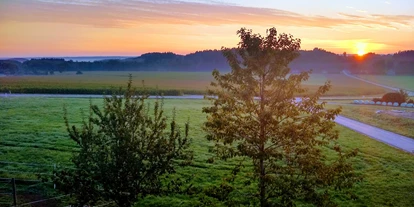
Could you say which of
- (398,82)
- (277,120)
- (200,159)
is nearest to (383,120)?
(200,159)

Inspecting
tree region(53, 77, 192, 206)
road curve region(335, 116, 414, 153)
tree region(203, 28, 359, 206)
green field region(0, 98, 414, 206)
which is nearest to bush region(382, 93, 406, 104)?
road curve region(335, 116, 414, 153)

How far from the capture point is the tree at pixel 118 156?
12.0m

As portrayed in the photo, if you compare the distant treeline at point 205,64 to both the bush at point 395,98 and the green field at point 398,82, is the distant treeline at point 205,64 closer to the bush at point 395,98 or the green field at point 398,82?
the green field at point 398,82

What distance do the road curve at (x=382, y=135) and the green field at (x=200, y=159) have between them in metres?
1.17

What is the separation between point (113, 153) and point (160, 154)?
1.59m

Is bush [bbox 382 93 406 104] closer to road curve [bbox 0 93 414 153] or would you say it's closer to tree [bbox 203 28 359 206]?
road curve [bbox 0 93 414 153]

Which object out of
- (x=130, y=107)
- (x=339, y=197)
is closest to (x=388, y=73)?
(x=339, y=197)

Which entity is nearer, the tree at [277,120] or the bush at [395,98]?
the tree at [277,120]

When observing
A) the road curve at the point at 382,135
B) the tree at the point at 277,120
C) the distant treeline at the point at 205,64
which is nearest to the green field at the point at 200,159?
the road curve at the point at 382,135

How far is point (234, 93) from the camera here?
12.9 metres

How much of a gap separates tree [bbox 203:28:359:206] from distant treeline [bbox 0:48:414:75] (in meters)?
114

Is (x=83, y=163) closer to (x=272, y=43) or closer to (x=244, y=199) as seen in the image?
(x=272, y=43)

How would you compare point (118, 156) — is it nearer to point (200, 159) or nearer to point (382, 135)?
point (200, 159)

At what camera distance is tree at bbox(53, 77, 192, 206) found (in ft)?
39.4
